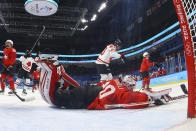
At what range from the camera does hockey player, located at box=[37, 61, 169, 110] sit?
1.79 m

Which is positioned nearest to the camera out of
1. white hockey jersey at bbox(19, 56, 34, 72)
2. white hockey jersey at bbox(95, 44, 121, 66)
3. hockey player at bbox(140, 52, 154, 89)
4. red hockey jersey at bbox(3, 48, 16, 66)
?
white hockey jersey at bbox(95, 44, 121, 66)

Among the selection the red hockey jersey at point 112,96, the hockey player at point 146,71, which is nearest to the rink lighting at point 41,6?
the hockey player at point 146,71

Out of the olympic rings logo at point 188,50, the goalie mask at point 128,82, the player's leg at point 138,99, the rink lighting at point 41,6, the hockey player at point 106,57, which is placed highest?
the rink lighting at point 41,6

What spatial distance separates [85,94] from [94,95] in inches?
3.9

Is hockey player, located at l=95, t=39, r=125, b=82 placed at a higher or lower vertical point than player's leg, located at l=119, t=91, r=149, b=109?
higher

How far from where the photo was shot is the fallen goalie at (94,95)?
178 cm

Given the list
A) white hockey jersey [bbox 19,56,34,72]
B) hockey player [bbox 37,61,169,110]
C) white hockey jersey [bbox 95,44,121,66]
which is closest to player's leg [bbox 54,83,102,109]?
hockey player [bbox 37,61,169,110]

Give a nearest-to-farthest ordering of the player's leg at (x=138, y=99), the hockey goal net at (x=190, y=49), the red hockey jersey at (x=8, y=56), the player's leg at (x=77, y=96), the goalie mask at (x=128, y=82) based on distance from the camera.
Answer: the hockey goal net at (x=190, y=49)
the player's leg at (x=138, y=99)
the player's leg at (x=77, y=96)
the goalie mask at (x=128, y=82)
the red hockey jersey at (x=8, y=56)

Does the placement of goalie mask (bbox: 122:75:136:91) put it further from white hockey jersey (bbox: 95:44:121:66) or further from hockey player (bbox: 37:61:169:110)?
white hockey jersey (bbox: 95:44:121:66)

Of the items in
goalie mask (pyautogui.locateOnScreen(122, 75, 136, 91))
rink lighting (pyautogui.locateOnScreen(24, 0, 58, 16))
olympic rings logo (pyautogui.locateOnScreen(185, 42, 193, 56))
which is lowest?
goalie mask (pyautogui.locateOnScreen(122, 75, 136, 91))

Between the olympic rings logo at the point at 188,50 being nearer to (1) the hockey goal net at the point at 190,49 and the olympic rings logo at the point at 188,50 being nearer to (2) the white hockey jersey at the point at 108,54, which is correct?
(1) the hockey goal net at the point at 190,49

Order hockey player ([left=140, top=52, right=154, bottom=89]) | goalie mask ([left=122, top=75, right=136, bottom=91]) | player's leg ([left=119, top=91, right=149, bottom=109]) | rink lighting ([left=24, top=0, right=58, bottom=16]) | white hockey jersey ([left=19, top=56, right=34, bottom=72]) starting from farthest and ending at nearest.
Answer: rink lighting ([left=24, top=0, right=58, bottom=16])
white hockey jersey ([left=19, top=56, right=34, bottom=72])
hockey player ([left=140, top=52, right=154, bottom=89])
goalie mask ([left=122, top=75, right=136, bottom=91])
player's leg ([left=119, top=91, right=149, bottom=109])

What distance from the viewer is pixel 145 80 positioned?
15.2ft

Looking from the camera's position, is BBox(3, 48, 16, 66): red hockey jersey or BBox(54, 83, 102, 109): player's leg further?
BBox(3, 48, 16, 66): red hockey jersey
